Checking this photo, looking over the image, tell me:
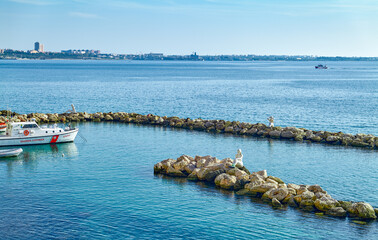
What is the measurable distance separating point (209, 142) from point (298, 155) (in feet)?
37.3

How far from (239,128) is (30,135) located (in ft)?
85.4

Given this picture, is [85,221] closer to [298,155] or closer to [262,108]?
[298,155]

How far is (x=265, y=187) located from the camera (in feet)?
110

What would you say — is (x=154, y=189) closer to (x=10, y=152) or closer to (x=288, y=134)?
(x=10, y=152)

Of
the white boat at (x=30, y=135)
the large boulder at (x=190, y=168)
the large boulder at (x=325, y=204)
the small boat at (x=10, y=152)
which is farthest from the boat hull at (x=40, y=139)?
the large boulder at (x=325, y=204)

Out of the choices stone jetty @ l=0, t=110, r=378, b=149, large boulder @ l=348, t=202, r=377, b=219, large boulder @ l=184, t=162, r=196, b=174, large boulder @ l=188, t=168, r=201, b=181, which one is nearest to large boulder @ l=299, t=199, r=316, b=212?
large boulder @ l=348, t=202, r=377, b=219

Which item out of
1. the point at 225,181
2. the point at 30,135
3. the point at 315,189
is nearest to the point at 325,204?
the point at 315,189

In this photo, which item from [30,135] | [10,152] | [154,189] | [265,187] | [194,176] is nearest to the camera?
[265,187]

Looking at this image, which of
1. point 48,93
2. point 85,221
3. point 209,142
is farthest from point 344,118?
point 48,93

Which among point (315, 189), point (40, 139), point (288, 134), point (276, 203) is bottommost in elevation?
point (276, 203)

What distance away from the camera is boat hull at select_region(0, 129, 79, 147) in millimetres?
50812

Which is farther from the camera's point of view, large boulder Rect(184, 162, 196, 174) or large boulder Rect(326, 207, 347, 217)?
large boulder Rect(184, 162, 196, 174)

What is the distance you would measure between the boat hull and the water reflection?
496 mm

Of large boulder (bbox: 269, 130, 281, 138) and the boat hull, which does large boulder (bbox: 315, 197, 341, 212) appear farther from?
the boat hull
